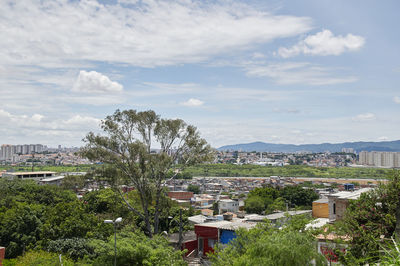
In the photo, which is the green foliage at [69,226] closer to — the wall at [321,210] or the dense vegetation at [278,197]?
the wall at [321,210]

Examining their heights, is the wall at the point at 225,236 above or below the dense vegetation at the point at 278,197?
above

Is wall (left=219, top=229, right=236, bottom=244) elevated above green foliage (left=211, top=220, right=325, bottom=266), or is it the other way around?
green foliage (left=211, top=220, right=325, bottom=266)

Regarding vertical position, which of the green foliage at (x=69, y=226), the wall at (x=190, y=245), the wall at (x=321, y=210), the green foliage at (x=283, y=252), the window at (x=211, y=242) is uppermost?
the green foliage at (x=283, y=252)

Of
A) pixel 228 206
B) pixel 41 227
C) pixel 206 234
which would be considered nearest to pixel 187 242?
pixel 206 234

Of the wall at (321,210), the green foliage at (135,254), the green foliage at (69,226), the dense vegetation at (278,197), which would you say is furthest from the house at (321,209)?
the dense vegetation at (278,197)

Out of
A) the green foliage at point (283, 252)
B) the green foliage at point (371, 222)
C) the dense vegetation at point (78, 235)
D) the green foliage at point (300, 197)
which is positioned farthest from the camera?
the green foliage at point (300, 197)

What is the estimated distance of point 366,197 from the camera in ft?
46.6

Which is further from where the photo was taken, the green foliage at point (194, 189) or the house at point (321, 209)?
the green foliage at point (194, 189)

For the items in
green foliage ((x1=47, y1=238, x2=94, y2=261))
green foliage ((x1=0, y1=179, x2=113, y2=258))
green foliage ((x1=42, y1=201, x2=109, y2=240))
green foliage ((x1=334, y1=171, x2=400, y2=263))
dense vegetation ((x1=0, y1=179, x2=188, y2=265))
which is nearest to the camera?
green foliage ((x1=334, y1=171, x2=400, y2=263))

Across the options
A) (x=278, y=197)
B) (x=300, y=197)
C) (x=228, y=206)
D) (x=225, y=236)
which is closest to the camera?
(x=225, y=236)

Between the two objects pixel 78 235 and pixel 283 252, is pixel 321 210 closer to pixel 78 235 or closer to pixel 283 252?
pixel 78 235

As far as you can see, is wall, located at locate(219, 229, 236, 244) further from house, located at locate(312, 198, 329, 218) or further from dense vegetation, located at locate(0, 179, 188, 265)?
house, located at locate(312, 198, 329, 218)

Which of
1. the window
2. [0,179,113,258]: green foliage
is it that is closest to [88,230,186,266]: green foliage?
the window

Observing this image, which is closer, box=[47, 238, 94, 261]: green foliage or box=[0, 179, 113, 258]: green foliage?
box=[47, 238, 94, 261]: green foliage
